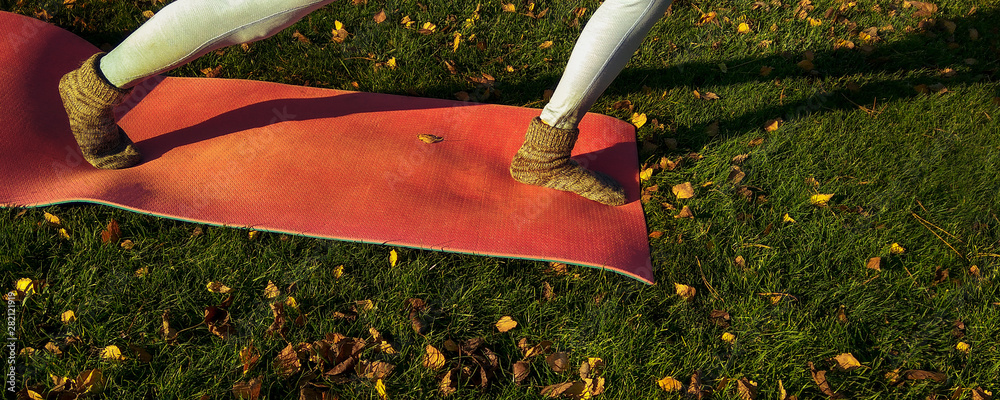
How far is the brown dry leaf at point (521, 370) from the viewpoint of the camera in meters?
1.74

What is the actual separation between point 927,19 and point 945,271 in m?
2.58

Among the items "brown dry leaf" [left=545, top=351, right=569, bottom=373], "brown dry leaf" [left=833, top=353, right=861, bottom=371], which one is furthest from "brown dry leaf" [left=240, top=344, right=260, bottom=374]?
"brown dry leaf" [left=833, top=353, right=861, bottom=371]

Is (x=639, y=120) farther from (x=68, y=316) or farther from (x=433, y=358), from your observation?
(x=68, y=316)

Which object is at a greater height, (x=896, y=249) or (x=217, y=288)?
(x=217, y=288)

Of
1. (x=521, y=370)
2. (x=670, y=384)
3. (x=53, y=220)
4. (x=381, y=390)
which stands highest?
(x=53, y=220)

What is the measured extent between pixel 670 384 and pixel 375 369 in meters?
0.89

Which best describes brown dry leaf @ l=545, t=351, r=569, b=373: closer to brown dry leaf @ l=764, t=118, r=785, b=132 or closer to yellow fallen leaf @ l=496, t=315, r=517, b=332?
yellow fallen leaf @ l=496, t=315, r=517, b=332

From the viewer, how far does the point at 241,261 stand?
197cm

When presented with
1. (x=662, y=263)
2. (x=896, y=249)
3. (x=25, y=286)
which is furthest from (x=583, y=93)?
(x=25, y=286)

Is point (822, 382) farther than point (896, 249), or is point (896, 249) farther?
point (896, 249)

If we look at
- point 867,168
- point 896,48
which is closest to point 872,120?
point 867,168

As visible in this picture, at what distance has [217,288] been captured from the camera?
1870 mm

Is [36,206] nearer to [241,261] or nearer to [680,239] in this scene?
[241,261]

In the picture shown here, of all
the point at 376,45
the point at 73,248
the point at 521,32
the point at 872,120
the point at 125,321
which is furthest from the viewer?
the point at 521,32
